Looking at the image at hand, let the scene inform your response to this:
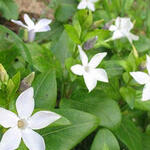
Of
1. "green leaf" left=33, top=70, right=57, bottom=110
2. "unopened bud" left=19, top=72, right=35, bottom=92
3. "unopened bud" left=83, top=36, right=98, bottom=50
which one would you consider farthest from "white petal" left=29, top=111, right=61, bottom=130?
"unopened bud" left=83, top=36, right=98, bottom=50

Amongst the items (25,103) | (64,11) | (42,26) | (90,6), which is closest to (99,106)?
(42,26)

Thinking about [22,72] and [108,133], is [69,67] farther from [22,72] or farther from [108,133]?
[108,133]

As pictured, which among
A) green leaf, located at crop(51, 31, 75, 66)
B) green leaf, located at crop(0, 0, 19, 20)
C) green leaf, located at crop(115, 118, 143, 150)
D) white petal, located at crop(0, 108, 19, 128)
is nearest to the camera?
white petal, located at crop(0, 108, 19, 128)

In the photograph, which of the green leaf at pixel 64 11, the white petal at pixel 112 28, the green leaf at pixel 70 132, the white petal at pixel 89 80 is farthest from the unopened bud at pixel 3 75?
the green leaf at pixel 64 11

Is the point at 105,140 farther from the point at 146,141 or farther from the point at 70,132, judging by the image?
the point at 146,141

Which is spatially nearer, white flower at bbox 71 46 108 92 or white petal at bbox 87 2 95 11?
white flower at bbox 71 46 108 92

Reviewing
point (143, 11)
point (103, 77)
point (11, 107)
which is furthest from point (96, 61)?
A: point (143, 11)

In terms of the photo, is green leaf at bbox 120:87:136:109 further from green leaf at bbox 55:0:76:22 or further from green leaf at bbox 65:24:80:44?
green leaf at bbox 55:0:76:22
